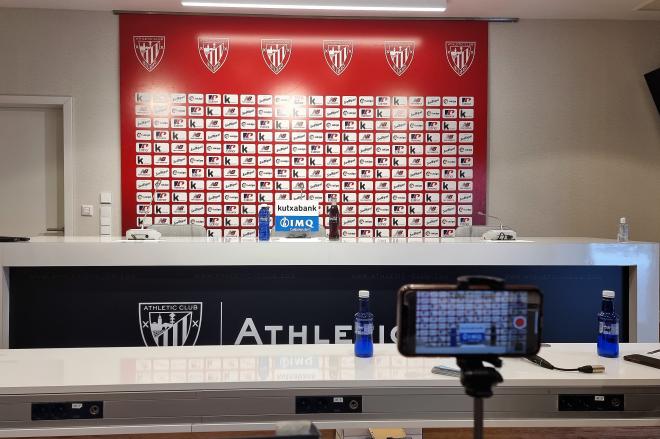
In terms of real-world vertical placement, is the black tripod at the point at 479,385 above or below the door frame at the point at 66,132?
below

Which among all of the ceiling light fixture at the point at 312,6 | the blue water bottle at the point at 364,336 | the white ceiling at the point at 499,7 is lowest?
the blue water bottle at the point at 364,336

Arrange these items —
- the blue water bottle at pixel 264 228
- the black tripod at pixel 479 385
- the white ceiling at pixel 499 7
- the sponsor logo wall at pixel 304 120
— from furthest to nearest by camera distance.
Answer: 1. the sponsor logo wall at pixel 304 120
2. the white ceiling at pixel 499 7
3. the blue water bottle at pixel 264 228
4. the black tripod at pixel 479 385

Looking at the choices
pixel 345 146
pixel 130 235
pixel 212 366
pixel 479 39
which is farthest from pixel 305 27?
pixel 212 366

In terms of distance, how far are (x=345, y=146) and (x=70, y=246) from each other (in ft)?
8.12

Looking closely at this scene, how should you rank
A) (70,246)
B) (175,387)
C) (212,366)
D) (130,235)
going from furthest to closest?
(130,235) < (70,246) < (212,366) < (175,387)

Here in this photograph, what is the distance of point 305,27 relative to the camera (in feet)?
14.4

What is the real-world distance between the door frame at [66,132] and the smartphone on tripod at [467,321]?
4.09 meters

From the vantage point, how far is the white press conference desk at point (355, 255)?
249 centimetres

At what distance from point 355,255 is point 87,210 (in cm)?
266

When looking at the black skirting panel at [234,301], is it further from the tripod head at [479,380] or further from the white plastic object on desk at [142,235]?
the tripod head at [479,380]

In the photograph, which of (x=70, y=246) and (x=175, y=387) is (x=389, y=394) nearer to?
(x=175, y=387)

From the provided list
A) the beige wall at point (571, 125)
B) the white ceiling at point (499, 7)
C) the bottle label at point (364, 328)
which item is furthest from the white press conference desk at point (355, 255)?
the white ceiling at point (499, 7)

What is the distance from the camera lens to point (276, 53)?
14.4 ft

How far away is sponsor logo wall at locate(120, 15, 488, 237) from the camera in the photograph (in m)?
4.31
